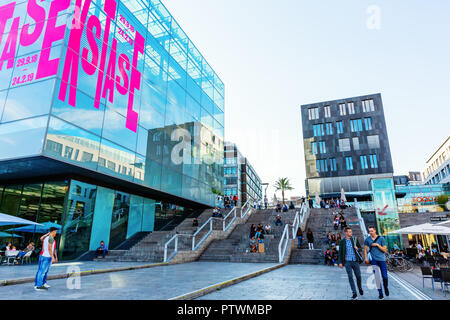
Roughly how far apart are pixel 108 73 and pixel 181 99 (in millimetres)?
8188

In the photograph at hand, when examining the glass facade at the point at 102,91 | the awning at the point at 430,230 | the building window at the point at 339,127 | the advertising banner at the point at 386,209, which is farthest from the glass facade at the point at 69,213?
the building window at the point at 339,127

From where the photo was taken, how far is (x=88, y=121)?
14391 mm

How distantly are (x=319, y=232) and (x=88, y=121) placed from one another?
16190 millimetres

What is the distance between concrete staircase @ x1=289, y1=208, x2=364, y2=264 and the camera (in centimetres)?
1578

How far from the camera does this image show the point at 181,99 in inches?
938

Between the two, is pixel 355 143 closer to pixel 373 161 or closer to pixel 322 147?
pixel 373 161

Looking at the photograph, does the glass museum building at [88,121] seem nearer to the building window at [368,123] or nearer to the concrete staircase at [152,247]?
the concrete staircase at [152,247]

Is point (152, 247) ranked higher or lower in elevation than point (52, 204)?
lower

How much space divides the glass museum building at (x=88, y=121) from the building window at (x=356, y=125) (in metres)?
43.1

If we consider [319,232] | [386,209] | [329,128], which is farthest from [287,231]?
[329,128]

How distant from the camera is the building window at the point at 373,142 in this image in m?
52.6

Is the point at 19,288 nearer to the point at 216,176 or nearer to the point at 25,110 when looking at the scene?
the point at 25,110

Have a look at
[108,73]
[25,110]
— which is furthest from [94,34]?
[25,110]

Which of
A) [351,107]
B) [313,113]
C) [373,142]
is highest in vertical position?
[351,107]
